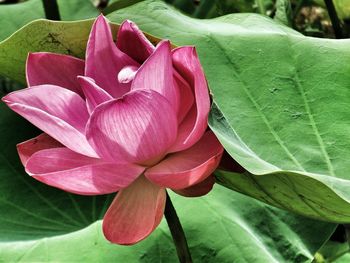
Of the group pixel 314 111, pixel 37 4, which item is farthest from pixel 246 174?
pixel 37 4

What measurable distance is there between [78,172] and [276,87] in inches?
12.6

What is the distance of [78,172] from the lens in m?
0.62

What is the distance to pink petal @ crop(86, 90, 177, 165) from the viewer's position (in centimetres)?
60

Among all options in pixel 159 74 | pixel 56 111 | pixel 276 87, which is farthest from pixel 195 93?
pixel 276 87

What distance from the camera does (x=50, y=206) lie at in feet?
3.33

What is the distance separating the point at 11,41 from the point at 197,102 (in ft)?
0.81

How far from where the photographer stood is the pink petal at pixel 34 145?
712 millimetres

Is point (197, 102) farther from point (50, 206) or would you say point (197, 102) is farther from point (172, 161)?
point (50, 206)

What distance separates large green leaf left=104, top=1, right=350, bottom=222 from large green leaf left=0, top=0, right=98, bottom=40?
36 centimetres

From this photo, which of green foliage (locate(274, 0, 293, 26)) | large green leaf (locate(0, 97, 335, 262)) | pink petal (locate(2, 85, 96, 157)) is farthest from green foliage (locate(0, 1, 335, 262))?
green foliage (locate(274, 0, 293, 26))

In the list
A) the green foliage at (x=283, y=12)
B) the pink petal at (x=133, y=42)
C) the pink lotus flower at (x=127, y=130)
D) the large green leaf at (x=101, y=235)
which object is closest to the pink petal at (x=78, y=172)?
the pink lotus flower at (x=127, y=130)

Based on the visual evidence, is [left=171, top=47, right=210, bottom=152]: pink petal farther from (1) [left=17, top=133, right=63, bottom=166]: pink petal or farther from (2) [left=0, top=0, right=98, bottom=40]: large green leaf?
(2) [left=0, top=0, right=98, bottom=40]: large green leaf

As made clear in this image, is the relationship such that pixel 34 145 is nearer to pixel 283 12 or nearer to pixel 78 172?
pixel 78 172

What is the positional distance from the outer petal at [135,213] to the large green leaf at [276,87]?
0.12 meters
